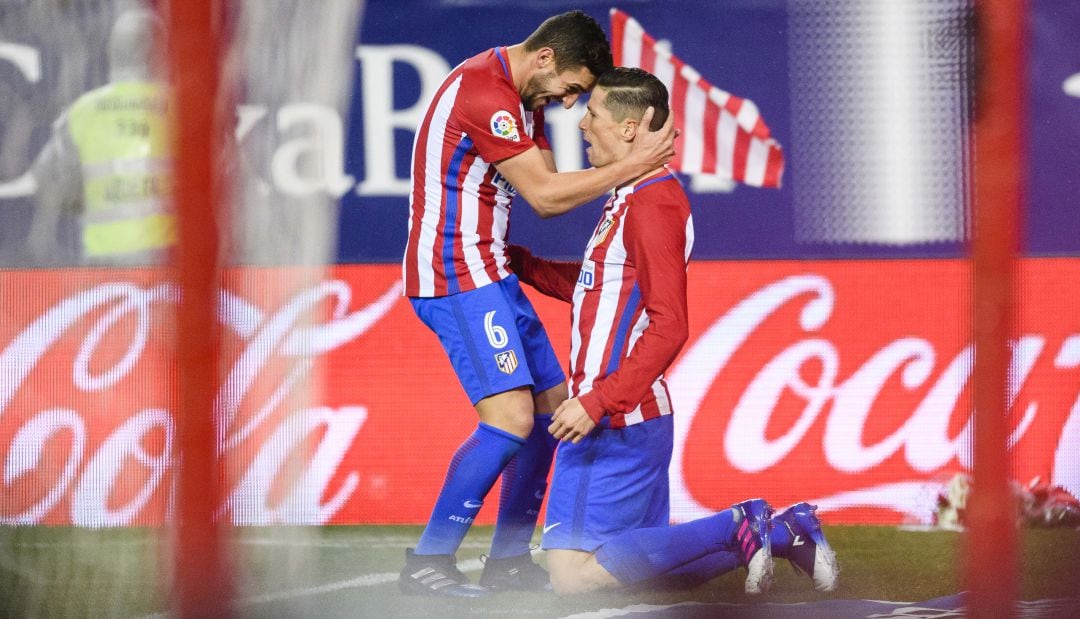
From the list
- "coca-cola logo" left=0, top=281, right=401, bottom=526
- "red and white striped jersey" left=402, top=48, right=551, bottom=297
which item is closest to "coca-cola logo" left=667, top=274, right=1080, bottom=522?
"coca-cola logo" left=0, top=281, right=401, bottom=526

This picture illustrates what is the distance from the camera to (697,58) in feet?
11.2

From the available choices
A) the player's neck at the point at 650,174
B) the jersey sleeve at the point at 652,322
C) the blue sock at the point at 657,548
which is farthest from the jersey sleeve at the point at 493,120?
the blue sock at the point at 657,548

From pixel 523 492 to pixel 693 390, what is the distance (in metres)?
0.98

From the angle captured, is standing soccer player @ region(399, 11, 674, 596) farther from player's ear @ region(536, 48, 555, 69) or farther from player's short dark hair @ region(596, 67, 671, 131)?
player's short dark hair @ region(596, 67, 671, 131)

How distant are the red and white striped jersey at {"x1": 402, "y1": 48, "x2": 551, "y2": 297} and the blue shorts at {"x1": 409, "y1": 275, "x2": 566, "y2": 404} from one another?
0.09 feet

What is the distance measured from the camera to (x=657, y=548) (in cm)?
244

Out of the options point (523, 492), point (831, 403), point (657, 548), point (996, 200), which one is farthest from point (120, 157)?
point (831, 403)

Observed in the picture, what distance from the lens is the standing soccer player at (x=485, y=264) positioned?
2549 millimetres

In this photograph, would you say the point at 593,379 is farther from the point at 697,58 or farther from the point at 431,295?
the point at 697,58

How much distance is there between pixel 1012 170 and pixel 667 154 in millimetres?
1031

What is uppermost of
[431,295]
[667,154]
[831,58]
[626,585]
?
[831,58]

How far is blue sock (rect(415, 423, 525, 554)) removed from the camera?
2615 mm

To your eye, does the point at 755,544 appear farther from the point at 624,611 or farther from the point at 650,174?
the point at 650,174

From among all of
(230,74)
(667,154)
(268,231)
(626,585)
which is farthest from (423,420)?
(230,74)
